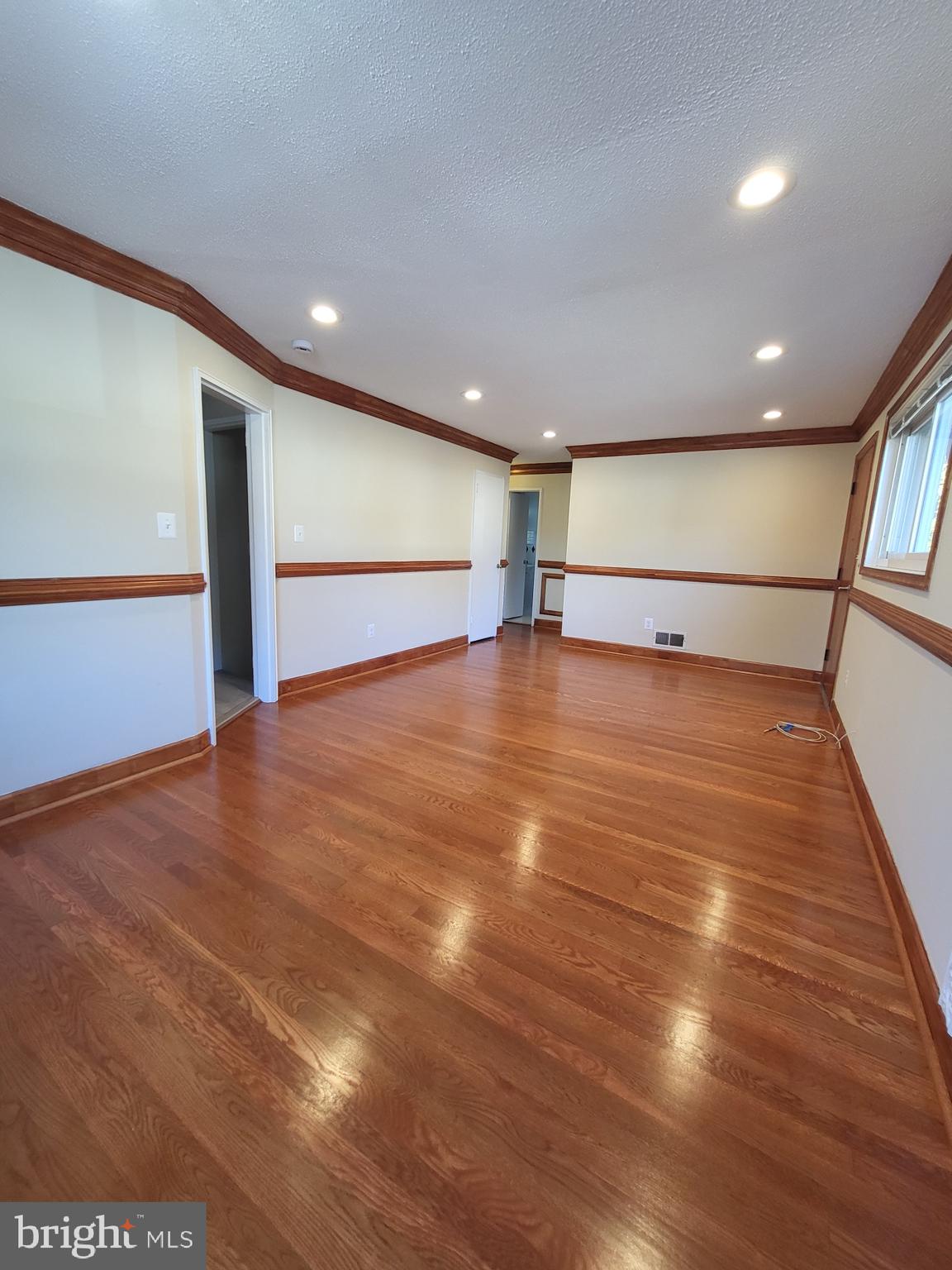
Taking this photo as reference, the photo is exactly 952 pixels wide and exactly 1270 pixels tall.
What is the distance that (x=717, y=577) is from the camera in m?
4.99

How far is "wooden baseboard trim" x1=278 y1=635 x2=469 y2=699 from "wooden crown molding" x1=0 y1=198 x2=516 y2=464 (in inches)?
82.5

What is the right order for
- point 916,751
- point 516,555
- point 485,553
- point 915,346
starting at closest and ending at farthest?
point 916,751
point 915,346
point 485,553
point 516,555

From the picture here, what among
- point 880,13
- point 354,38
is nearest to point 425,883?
point 354,38

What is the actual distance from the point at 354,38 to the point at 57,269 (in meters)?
1.58

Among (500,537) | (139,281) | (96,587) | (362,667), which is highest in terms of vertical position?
(139,281)

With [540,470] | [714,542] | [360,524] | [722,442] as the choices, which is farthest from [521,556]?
[360,524]

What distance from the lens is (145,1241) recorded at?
0.85 meters

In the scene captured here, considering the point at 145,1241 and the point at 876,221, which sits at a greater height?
the point at 876,221

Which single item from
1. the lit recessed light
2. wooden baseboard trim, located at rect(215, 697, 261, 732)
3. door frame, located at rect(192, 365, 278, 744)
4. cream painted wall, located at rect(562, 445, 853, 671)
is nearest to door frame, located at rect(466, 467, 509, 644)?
cream painted wall, located at rect(562, 445, 853, 671)

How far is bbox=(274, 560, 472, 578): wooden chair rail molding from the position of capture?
3533 mm

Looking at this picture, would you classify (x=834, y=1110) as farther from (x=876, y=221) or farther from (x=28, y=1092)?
(x=876, y=221)

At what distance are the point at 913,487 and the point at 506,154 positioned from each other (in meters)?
2.82

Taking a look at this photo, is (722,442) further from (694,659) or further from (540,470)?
(540,470)

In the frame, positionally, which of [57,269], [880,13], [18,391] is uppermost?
[880,13]
